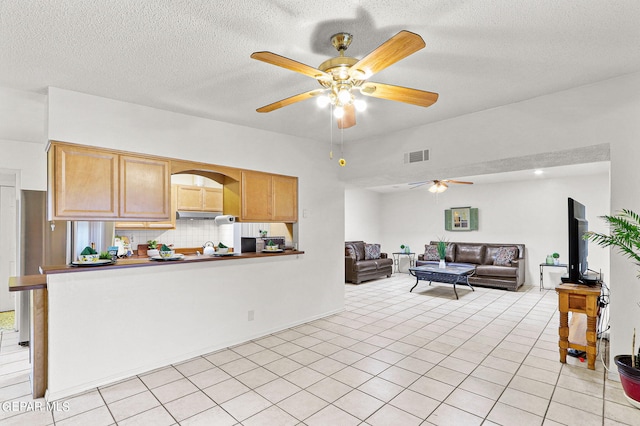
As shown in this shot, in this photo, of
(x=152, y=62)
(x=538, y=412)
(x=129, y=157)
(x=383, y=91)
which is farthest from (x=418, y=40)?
(x=129, y=157)

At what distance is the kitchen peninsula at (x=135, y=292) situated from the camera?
2.74 m

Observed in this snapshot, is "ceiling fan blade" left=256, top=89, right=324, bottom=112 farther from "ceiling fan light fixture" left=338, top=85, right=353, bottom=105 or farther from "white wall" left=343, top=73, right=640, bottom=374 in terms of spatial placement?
"white wall" left=343, top=73, right=640, bottom=374

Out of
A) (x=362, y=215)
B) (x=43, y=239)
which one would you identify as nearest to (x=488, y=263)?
(x=362, y=215)

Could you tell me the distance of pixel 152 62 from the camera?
2451 mm

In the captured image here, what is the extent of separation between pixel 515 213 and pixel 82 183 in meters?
8.46

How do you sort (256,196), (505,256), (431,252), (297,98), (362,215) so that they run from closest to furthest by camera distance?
(297,98)
(256,196)
(505,256)
(431,252)
(362,215)

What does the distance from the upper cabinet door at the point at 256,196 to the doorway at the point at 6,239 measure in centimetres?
421

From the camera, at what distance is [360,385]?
2832 mm

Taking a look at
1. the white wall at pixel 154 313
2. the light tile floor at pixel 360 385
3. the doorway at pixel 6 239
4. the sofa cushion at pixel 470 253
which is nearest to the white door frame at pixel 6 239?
the doorway at pixel 6 239

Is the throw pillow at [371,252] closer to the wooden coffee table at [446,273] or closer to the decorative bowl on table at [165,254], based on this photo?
the wooden coffee table at [446,273]

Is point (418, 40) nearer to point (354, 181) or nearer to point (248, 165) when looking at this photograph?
point (248, 165)

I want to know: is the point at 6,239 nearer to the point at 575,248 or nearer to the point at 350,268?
the point at 350,268

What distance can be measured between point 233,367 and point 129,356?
3.16 ft

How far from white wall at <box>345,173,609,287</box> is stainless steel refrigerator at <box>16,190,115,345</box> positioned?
20.9ft
